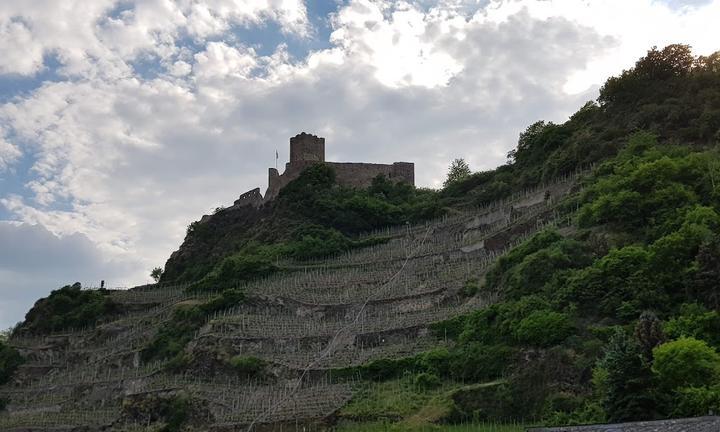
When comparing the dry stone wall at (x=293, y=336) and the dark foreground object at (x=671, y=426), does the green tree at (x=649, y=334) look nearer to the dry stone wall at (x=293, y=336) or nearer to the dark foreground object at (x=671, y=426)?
the dark foreground object at (x=671, y=426)

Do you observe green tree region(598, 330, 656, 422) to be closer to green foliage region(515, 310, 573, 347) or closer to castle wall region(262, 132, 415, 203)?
green foliage region(515, 310, 573, 347)

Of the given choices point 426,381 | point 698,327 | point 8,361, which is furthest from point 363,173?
point 698,327

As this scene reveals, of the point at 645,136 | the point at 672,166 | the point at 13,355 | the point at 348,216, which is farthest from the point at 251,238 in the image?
the point at 672,166

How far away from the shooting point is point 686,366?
1062 inches

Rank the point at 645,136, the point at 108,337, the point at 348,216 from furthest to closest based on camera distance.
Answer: the point at 348,216 → the point at 108,337 → the point at 645,136

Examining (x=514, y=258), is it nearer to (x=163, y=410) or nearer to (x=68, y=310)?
(x=163, y=410)

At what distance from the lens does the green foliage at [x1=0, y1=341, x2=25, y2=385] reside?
2442 inches

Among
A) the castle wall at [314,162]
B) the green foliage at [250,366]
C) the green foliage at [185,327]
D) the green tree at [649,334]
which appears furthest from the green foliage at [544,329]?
the castle wall at [314,162]

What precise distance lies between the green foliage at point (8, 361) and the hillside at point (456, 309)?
467 mm

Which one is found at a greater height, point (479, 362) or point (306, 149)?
point (306, 149)

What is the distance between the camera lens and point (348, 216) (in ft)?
238

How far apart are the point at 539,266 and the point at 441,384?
7.48 metres

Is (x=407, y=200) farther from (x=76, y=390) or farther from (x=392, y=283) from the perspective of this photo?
(x=76, y=390)

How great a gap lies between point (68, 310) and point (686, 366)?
2145 inches
